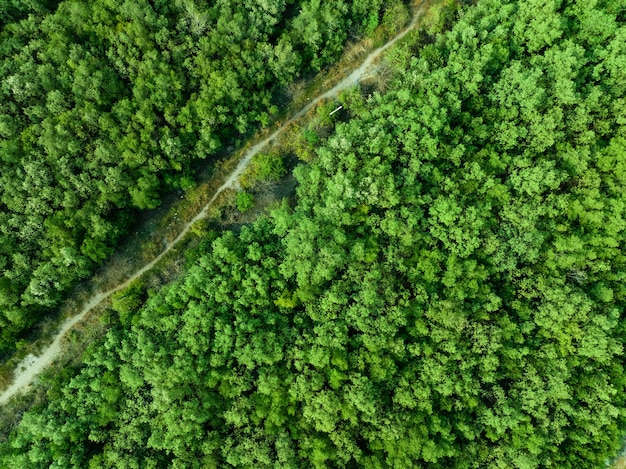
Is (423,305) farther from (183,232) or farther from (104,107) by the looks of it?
(104,107)

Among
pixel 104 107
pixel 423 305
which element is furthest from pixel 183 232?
pixel 423 305

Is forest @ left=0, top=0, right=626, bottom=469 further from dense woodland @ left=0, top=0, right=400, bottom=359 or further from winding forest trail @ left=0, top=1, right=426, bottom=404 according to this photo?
winding forest trail @ left=0, top=1, right=426, bottom=404

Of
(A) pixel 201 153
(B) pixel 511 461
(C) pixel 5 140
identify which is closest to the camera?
(B) pixel 511 461

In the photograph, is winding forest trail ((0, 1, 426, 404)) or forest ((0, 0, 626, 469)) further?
winding forest trail ((0, 1, 426, 404))

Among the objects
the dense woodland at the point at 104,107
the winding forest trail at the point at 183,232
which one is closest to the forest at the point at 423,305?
the dense woodland at the point at 104,107

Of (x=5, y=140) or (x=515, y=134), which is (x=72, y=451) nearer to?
(x=5, y=140)

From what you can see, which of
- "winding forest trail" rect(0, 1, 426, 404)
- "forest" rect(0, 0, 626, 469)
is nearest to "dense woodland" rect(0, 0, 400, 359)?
"forest" rect(0, 0, 626, 469)

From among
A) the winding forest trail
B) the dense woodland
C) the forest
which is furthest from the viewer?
the winding forest trail

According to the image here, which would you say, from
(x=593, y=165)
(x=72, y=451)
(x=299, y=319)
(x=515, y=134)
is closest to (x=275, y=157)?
(x=299, y=319)
